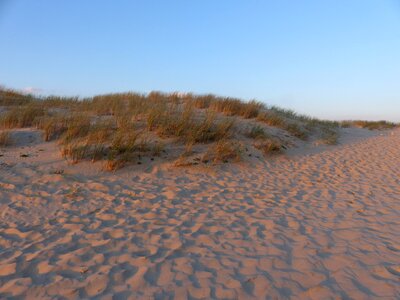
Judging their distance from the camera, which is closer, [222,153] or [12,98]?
[222,153]

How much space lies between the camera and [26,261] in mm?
3461

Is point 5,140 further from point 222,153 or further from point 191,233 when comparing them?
point 191,233

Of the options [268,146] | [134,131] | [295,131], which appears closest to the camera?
[134,131]

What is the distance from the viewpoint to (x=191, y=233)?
4.21 meters

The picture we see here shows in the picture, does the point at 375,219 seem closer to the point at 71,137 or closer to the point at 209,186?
the point at 209,186

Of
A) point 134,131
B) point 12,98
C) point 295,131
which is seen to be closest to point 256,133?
point 295,131

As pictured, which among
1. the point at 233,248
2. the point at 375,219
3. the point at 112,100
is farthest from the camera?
the point at 112,100

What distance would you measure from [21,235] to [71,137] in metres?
4.08

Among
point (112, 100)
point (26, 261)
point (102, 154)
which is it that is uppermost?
point (112, 100)

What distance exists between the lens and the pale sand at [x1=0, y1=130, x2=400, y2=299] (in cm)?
310

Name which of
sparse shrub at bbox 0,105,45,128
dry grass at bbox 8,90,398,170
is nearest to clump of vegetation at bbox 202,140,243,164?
dry grass at bbox 8,90,398,170

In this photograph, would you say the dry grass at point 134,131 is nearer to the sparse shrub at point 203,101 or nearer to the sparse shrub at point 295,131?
the sparse shrub at point 295,131

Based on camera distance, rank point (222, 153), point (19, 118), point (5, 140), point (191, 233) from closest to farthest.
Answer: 1. point (191, 233)
2. point (5, 140)
3. point (222, 153)
4. point (19, 118)

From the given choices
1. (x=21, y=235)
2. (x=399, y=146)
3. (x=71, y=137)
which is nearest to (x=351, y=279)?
(x=21, y=235)
